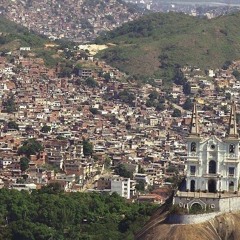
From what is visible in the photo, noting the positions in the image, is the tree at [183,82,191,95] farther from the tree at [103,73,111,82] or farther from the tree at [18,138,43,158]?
the tree at [18,138,43,158]

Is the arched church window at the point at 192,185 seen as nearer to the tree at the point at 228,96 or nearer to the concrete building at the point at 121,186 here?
the concrete building at the point at 121,186

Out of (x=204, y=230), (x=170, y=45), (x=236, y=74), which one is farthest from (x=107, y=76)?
(x=204, y=230)

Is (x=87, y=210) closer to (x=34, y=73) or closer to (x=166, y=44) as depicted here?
(x=34, y=73)

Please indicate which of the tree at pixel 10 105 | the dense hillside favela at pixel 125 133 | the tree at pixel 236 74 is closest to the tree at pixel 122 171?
the dense hillside favela at pixel 125 133

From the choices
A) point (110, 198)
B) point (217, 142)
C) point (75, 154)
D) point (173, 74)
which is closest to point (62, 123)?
point (75, 154)

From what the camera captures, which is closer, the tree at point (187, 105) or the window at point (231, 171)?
the window at point (231, 171)

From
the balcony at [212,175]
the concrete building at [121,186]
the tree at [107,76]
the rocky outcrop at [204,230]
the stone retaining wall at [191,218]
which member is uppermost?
the tree at [107,76]
